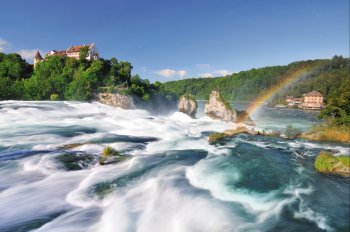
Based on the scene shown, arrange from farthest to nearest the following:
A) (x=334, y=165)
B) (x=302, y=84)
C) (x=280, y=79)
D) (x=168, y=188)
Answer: (x=302, y=84) < (x=280, y=79) < (x=334, y=165) < (x=168, y=188)

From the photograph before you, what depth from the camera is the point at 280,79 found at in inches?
3720

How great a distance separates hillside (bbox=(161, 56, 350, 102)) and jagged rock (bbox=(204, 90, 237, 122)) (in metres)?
18.9

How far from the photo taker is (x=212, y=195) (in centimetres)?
1302

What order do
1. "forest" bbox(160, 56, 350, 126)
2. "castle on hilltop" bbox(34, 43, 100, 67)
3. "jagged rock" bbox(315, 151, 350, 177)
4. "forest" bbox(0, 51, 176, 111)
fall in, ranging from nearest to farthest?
"jagged rock" bbox(315, 151, 350, 177)
"forest" bbox(160, 56, 350, 126)
"forest" bbox(0, 51, 176, 111)
"castle on hilltop" bbox(34, 43, 100, 67)

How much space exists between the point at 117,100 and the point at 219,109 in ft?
62.1

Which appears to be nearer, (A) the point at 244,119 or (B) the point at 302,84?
(A) the point at 244,119

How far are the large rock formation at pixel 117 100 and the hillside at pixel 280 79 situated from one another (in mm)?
20831

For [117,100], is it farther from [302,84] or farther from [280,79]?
[302,84]

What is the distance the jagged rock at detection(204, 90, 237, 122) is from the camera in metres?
46.6

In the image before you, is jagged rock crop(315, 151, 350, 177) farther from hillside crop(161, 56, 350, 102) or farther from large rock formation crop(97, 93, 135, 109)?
hillside crop(161, 56, 350, 102)

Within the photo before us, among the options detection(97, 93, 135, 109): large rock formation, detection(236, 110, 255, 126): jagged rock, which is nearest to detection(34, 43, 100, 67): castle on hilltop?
detection(97, 93, 135, 109): large rock formation

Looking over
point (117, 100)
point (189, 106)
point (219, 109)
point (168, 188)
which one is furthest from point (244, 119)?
point (168, 188)


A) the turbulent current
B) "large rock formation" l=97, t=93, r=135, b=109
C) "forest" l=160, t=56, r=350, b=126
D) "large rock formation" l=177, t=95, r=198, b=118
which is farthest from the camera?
"large rock formation" l=97, t=93, r=135, b=109

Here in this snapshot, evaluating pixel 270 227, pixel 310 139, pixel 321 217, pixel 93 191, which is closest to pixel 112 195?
pixel 93 191
